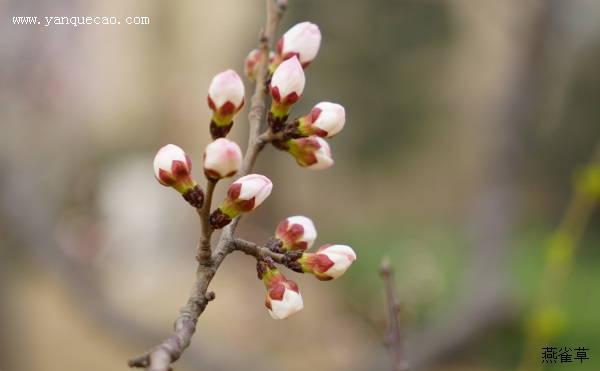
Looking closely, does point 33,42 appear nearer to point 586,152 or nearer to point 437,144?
point 586,152

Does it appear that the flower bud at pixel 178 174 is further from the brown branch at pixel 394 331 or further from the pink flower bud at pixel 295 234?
the brown branch at pixel 394 331

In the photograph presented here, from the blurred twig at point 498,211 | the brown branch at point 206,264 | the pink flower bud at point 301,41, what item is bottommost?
the brown branch at point 206,264

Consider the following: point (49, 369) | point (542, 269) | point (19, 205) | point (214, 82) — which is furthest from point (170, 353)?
point (542, 269)

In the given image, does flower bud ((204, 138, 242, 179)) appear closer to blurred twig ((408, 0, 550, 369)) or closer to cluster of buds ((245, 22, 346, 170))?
cluster of buds ((245, 22, 346, 170))

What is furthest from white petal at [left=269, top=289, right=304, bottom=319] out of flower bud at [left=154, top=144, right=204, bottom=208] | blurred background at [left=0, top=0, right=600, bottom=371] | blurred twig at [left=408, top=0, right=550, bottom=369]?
blurred twig at [left=408, top=0, right=550, bottom=369]

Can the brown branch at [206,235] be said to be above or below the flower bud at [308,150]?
below

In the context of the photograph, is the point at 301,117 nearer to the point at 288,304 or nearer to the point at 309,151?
the point at 309,151

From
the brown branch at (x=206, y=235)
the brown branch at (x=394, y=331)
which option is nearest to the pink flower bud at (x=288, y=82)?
the brown branch at (x=206, y=235)

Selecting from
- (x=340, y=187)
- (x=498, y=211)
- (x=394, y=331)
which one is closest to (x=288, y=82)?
(x=394, y=331)
